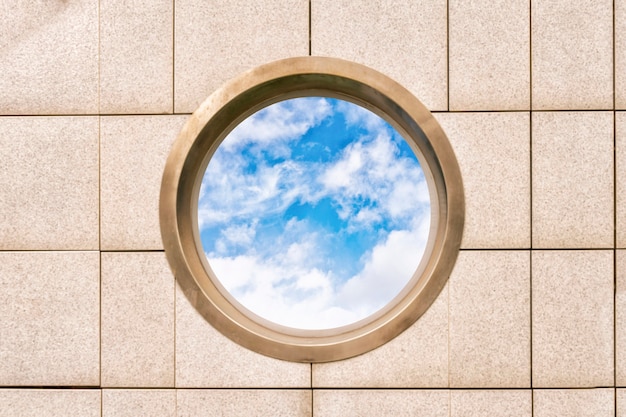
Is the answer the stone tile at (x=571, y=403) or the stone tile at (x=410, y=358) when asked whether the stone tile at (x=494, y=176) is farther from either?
the stone tile at (x=571, y=403)

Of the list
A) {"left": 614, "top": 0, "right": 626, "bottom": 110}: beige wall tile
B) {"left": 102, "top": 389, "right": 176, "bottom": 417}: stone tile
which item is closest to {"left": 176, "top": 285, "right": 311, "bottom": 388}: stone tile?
{"left": 102, "top": 389, "right": 176, "bottom": 417}: stone tile

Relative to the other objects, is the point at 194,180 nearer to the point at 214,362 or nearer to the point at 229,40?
the point at 229,40

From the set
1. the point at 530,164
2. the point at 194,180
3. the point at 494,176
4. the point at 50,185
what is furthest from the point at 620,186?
the point at 50,185

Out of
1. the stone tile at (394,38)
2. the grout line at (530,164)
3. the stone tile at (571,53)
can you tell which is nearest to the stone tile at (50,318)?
the stone tile at (394,38)

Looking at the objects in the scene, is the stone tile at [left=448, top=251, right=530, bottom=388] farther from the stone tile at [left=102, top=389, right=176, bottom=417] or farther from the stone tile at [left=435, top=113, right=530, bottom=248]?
the stone tile at [left=102, top=389, right=176, bottom=417]

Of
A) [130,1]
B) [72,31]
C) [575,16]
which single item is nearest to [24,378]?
[72,31]

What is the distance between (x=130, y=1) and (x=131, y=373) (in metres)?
3.10

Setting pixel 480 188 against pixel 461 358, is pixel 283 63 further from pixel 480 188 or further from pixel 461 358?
pixel 461 358

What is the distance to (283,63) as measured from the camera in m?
3.47

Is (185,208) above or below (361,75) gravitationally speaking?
below

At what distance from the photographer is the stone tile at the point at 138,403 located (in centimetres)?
350

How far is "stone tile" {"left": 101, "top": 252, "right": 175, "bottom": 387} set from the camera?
11.5 ft

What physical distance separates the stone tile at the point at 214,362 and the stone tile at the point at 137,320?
0.11 m

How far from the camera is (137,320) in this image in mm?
3510
